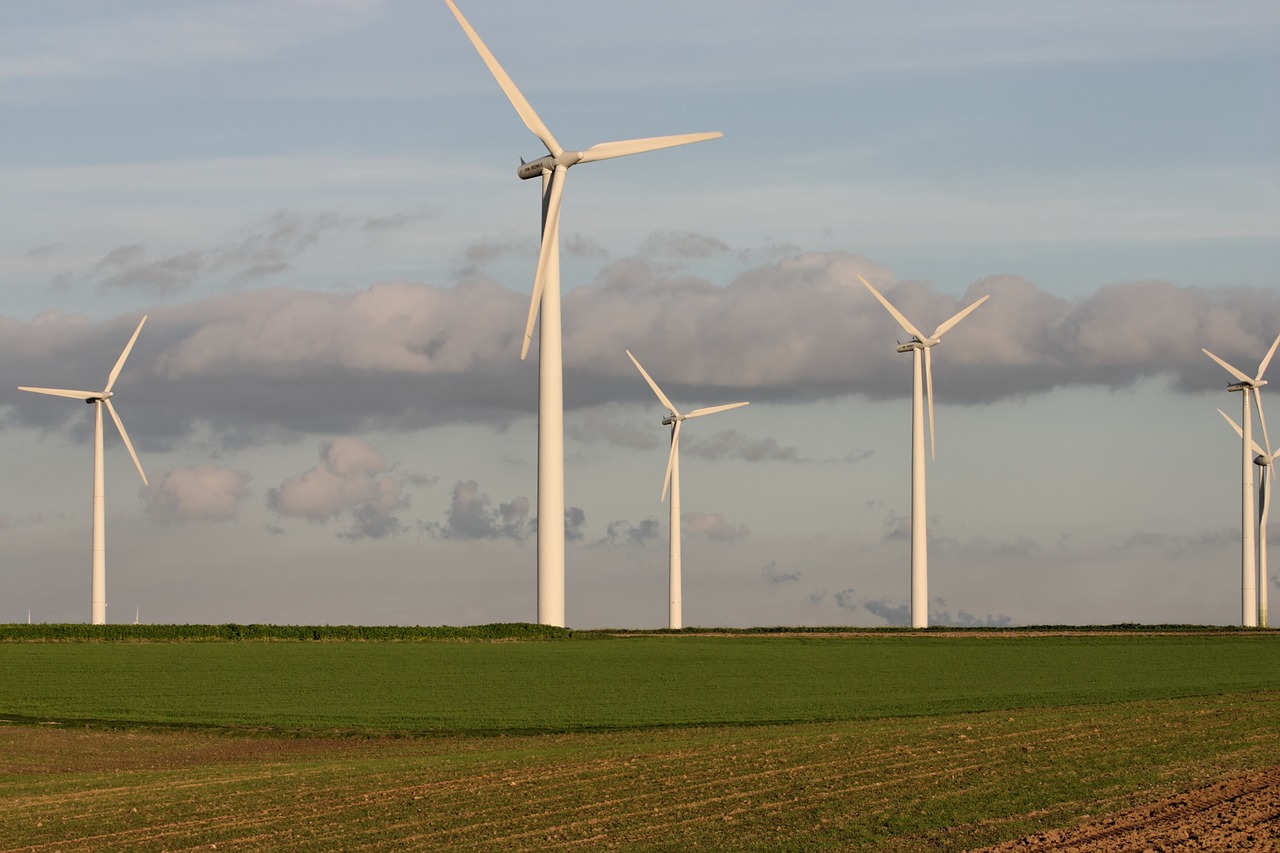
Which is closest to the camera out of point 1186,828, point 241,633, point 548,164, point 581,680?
point 1186,828

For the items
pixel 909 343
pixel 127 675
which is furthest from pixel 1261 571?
pixel 127 675

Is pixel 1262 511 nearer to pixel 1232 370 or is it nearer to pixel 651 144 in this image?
pixel 1232 370

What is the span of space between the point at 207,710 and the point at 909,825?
107 ft

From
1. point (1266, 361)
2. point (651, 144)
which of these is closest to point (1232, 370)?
point (1266, 361)

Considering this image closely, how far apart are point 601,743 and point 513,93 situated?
37389 millimetres

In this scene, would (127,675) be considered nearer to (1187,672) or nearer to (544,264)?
(544,264)

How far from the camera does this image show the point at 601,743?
41.0m

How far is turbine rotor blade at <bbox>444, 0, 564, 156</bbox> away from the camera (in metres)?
68.1

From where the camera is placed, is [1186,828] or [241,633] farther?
[241,633]

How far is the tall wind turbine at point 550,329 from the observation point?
232 ft

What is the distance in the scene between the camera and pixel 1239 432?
11150 centimetres

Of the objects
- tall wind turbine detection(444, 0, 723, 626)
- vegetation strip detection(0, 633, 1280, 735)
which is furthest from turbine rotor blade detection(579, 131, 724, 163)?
vegetation strip detection(0, 633, 1280, 735)

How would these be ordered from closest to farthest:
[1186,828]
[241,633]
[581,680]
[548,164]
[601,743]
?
1. [1186,828]
2. [601,743]
3. [581,680]
4. [548,164]
5. [241,633]

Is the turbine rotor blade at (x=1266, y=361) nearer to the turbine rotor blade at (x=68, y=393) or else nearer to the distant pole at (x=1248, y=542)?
the distant pole at (x=1248, y=542)
